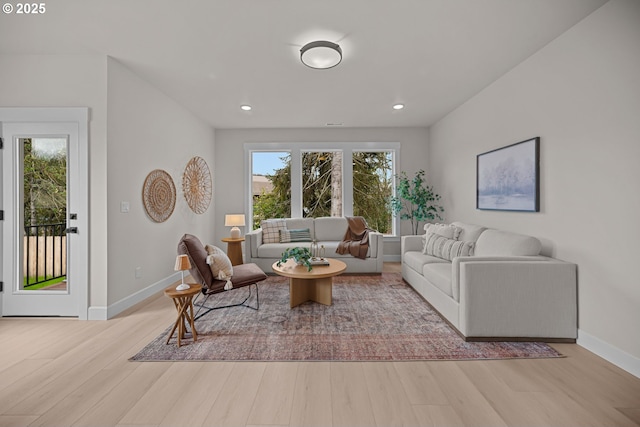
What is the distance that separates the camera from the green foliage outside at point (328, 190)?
576 centimetres

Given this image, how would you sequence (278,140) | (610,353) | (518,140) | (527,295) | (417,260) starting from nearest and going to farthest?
(610,353), (527,295), (518,140), (417,260), (278,140)

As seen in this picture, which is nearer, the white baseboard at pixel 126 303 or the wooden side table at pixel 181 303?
the wooden side table at pixel 181 303

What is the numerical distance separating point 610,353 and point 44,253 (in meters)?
5.07

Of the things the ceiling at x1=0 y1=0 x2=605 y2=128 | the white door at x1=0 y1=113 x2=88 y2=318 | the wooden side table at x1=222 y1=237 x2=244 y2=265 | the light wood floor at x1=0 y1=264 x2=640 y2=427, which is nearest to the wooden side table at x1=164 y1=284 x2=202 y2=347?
the light wood floor at x1=0 y1=264 x2=640 y2=427

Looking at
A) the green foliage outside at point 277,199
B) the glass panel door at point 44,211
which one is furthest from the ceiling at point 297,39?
the green foliage outside at point 277,199

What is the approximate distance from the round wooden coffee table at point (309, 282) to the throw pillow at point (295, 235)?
1493 millimetres

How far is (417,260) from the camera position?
3625mm

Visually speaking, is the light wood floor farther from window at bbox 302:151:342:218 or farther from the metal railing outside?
window at bbox 302:151:342:218

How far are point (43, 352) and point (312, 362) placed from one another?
214 cm

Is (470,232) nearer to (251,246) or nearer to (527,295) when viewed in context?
(527,295)

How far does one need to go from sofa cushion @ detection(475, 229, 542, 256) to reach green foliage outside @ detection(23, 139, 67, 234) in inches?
173

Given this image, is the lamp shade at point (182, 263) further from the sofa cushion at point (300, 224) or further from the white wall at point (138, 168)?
the sofa cushion at point (300, 224)

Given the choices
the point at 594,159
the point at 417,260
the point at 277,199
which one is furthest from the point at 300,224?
the point at 594,159

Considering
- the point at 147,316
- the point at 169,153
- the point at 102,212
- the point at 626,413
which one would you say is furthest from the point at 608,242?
the point at 169,153
